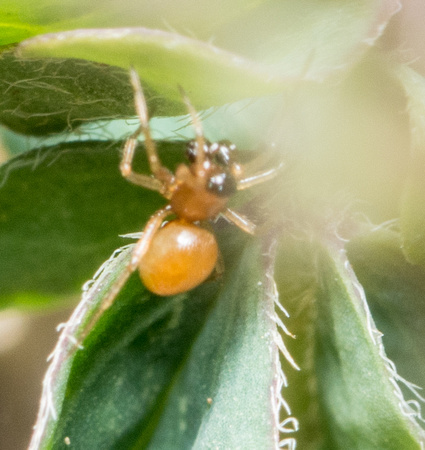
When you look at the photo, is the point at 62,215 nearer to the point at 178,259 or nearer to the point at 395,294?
the point at 178,259

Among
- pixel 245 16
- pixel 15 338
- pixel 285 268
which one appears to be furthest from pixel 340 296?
pixel 15 338

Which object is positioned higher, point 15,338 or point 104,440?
point 104,440

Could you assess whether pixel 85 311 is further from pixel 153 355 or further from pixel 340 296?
pixel 340 296

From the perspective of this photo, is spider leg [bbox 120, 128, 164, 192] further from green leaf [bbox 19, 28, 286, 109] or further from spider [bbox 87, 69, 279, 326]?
green leaf [bbox 19, 28, 286, 109]

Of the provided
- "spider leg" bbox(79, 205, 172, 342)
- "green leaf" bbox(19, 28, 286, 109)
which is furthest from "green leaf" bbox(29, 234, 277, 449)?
"green leaf" bbox(19, 28, 286, 109)

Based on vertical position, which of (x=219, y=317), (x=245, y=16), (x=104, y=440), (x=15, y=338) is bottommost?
(x=15, y=338)

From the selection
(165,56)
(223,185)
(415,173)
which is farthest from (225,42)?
(223,185)
